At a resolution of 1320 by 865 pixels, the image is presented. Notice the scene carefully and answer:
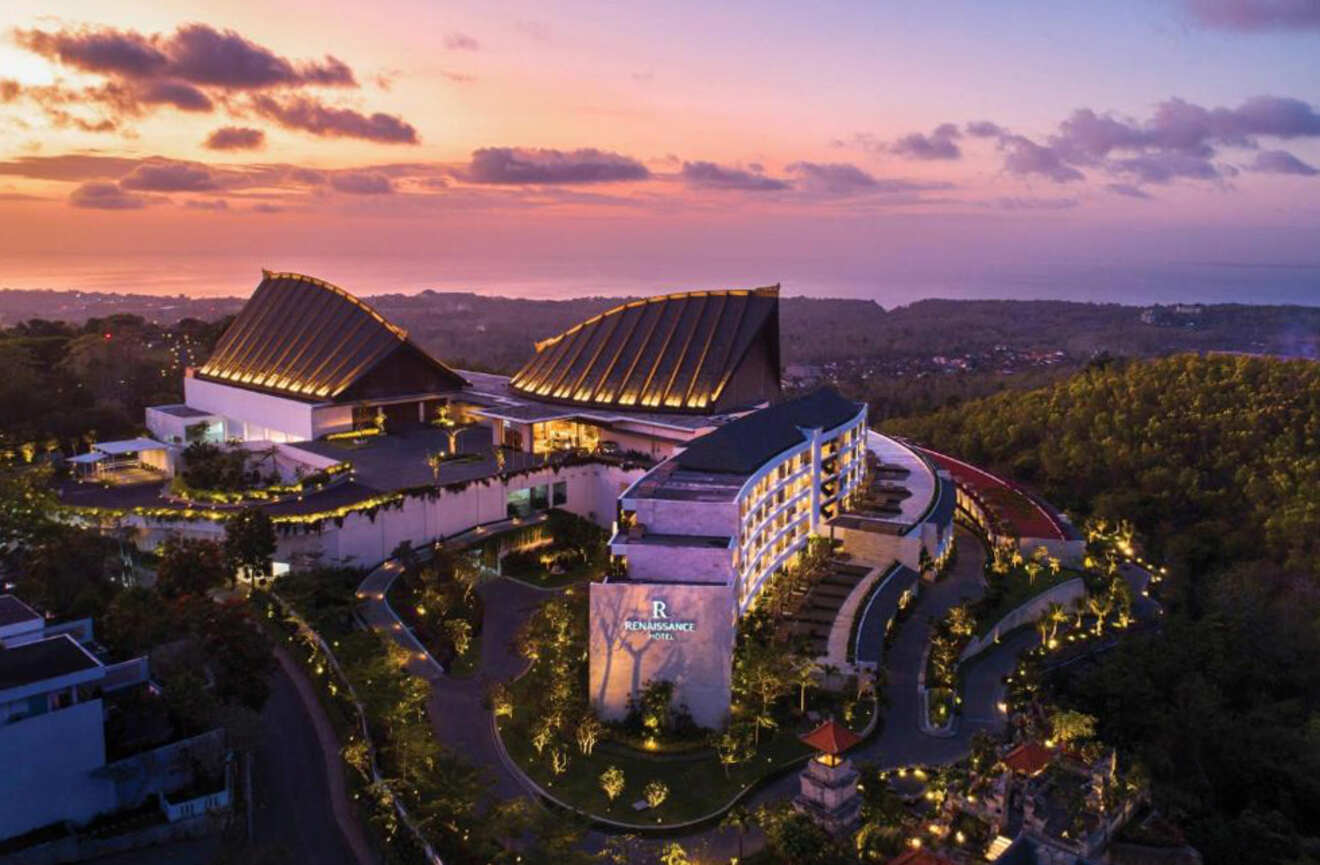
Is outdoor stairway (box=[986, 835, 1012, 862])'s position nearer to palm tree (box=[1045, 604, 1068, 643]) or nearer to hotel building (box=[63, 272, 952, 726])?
hotel building (box=[63, 272, 952, 726])

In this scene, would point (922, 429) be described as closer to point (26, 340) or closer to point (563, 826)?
point (563, 826)

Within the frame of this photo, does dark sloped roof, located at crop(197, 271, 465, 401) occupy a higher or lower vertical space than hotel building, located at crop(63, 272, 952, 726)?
higher

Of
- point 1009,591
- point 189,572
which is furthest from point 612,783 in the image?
point 1009,591

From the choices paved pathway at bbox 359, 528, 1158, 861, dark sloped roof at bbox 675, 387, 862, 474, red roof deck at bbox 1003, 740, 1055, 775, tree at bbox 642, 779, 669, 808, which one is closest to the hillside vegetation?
paved pathway at bbox 359, 528, 1158, 861

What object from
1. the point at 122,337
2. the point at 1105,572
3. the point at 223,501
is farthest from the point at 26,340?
the point at 1105,572

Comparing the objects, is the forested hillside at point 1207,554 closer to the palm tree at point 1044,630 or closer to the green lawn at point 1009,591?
the palm tree at point 1044,630

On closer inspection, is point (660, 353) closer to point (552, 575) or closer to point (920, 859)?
point (552, 575)
